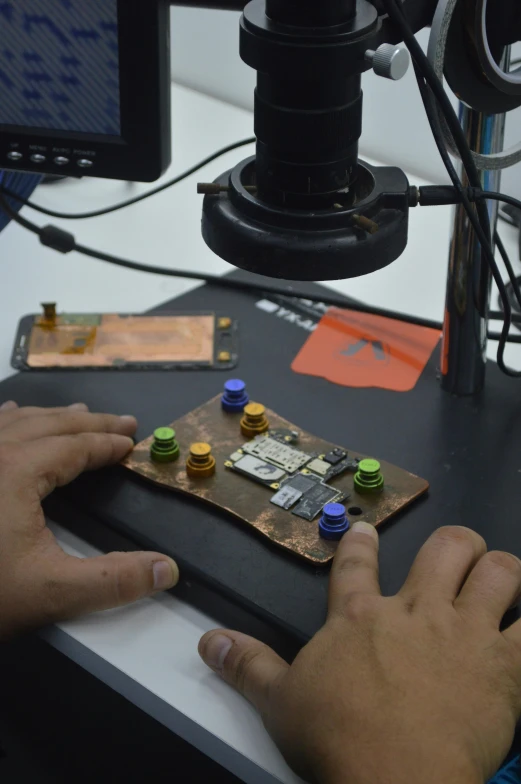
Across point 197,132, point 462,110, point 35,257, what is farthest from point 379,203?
point 197,132

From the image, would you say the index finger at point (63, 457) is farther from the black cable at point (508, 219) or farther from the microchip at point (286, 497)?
the black cable at point (508, 219)

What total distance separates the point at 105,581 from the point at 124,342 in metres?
0.34

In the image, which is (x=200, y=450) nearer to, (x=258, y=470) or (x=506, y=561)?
(x=258, y=470)

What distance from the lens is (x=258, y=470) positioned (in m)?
0.81

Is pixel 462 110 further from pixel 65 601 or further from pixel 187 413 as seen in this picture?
pixel 65 601

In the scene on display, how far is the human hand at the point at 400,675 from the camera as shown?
23.5 inches

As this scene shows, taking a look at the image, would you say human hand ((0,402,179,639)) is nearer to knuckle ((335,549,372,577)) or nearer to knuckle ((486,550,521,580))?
knuckle ((335,549,372,577))

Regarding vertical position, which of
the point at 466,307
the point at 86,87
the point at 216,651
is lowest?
the point at 216,651

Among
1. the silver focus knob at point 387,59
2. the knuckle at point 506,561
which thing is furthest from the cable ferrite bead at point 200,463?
the silver focus knob at point 387,59

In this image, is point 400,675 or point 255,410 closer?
point 400,675

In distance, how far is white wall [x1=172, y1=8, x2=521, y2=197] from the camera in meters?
1.31

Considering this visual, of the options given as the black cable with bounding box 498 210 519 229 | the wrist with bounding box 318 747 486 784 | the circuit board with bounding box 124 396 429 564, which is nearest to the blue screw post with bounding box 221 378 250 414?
the circuit board with bounding box 124 396 429 564

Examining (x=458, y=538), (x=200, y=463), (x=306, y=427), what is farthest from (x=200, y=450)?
(x=458, y=538)

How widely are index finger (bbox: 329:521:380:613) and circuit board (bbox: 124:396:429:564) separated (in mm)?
16
